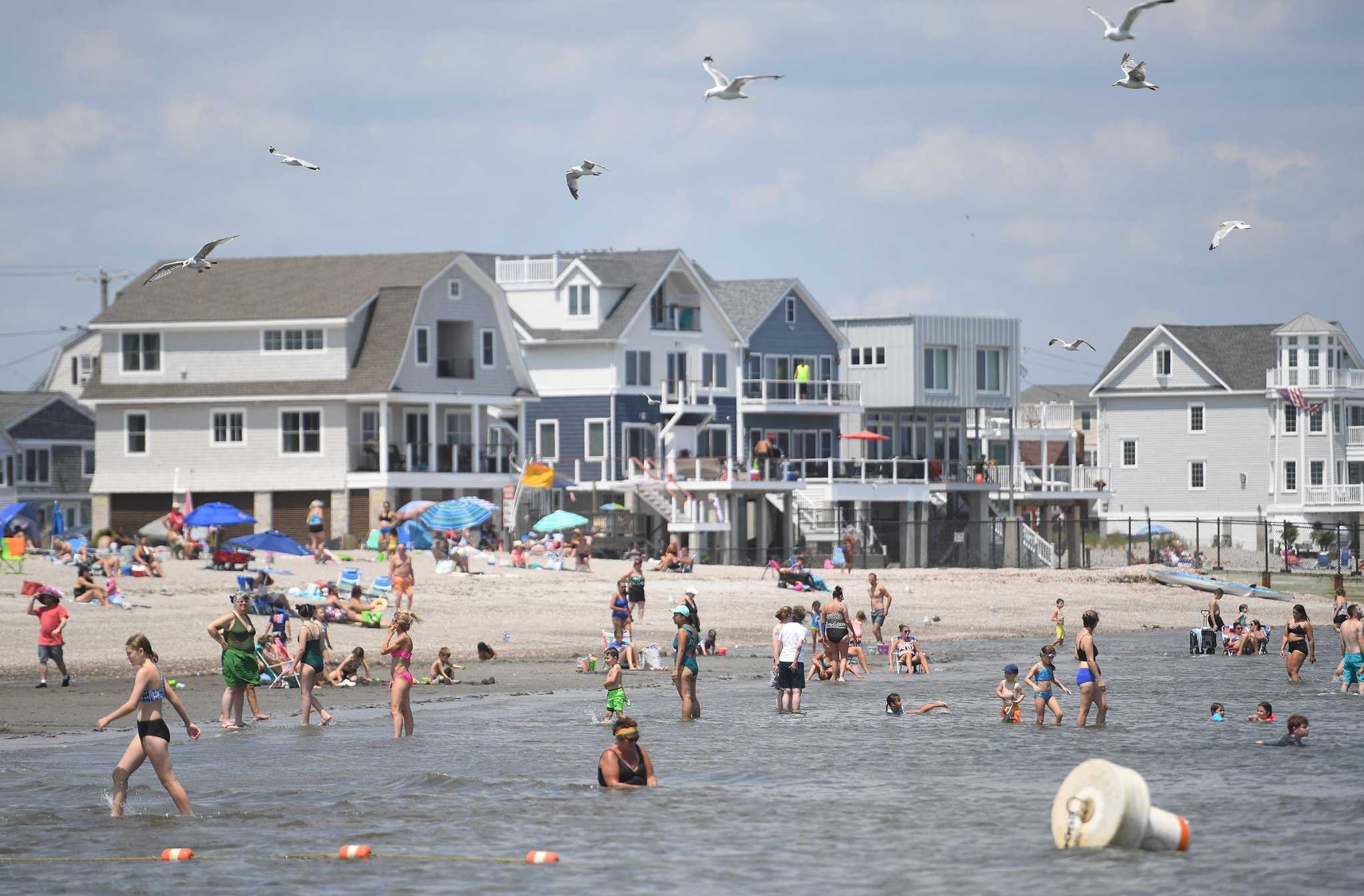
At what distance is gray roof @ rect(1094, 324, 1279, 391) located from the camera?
83188 millimetres

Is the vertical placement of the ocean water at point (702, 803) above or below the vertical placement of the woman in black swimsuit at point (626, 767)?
below

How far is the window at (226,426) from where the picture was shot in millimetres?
58656

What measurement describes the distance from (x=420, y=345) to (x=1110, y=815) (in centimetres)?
4441

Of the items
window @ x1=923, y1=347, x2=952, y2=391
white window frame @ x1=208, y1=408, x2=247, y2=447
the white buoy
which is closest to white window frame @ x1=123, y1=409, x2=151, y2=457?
white window frame @ x1=208, y1=408, x2=247, y2=447

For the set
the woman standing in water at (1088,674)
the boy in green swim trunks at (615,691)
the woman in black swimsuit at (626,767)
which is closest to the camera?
the woman in black swimsuit at (626,767)

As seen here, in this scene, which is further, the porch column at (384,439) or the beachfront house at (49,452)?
the beachfront house at (49,452)

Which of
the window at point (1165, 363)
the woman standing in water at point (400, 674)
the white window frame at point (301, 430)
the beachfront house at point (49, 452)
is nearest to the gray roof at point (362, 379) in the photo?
the white window frame at point (301, 430)

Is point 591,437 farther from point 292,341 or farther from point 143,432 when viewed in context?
point 143,432

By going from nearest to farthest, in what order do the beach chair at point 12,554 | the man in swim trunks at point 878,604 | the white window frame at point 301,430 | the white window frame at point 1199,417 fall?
the man in swim trunks at point 878,604 → the beach chair at point 12,554 → the white window frame at point 301,430 → the white window frame at point 1199,417

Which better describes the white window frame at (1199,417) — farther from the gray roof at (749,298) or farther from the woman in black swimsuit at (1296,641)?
the woman in black swimsuit at (1296,641)

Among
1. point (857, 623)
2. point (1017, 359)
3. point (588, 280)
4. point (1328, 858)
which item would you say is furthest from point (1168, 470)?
point (1328, 858)

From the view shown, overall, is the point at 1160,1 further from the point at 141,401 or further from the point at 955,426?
the point at 955,426

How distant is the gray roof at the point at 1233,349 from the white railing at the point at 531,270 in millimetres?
29426

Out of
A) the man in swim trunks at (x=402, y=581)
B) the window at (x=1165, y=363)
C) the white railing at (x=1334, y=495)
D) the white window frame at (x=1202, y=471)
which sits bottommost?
the man in swim trunks at (x=402, y=581)
